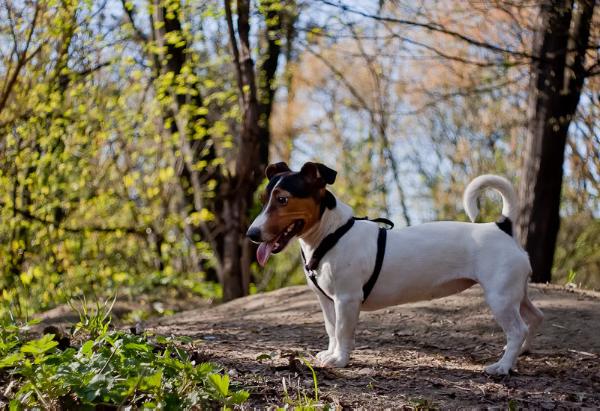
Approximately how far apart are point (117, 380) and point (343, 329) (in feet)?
4.85

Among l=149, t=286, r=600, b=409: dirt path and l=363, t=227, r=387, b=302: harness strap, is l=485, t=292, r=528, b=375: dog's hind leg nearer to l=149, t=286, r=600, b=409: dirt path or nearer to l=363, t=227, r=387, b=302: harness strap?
l=149, t=286, r=600, b=409: dirt path

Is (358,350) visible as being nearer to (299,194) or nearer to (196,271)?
(299,194)

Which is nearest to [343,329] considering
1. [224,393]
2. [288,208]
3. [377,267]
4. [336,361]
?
[336,361]

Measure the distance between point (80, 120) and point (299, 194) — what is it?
212 inches

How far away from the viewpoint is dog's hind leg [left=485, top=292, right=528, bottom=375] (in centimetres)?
466

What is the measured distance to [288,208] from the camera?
4.47 m

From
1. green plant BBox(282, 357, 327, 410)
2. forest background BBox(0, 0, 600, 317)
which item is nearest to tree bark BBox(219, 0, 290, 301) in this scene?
forest background BBox(0, 0, 600, 317)

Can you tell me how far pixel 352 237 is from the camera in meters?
4.77

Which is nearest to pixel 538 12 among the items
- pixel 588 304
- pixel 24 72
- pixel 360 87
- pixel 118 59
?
pixel 588 304

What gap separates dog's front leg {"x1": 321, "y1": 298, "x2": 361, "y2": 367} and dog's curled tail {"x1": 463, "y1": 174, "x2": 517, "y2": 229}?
0.94 metres

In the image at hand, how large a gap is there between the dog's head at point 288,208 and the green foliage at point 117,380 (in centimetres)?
80

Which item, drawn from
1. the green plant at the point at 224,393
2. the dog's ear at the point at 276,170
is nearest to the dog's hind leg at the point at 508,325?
the dog's ear at the point at 276,170

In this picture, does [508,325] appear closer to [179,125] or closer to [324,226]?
[324,226]

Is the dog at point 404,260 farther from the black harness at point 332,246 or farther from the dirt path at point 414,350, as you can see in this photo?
the dirt path at point 414,350
